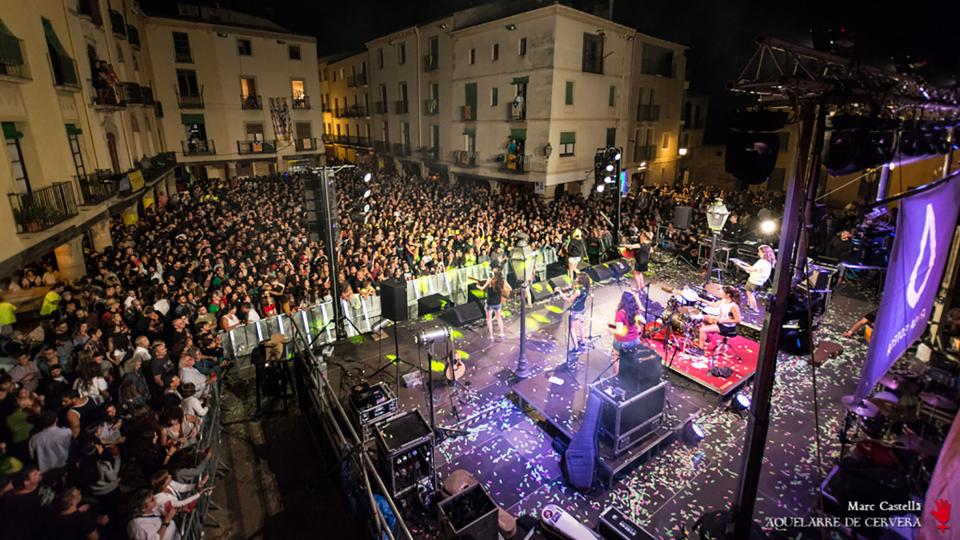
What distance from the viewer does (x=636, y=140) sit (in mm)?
28156

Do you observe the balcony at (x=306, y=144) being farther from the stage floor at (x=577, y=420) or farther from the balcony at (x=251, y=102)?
the stage floor at (x=577, y=420)

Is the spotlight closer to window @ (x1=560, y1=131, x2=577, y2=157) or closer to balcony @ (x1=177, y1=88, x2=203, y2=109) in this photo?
window @ (x1=560, y1=131, x2=577, y2=157)

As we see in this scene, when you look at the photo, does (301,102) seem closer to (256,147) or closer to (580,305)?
(256,147)

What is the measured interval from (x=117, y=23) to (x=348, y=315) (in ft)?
64.8

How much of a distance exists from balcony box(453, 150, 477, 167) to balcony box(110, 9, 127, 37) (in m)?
16.5

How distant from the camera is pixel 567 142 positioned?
23.3m

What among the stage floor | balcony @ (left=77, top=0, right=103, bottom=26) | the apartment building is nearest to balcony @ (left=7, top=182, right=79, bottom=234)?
balcony @ (left=77, top=0, right=103, bottom=26)

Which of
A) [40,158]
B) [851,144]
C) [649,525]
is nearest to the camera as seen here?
[851,144]

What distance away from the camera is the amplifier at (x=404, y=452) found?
18.5ft

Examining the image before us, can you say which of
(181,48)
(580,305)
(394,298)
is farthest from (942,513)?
(181,48)

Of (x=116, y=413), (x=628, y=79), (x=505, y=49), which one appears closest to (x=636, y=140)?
(x=628, y=79)

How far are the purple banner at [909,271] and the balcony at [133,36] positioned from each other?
29.8 metres

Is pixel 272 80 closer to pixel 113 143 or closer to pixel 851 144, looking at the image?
pixel 113 143

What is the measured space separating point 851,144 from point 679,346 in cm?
594
